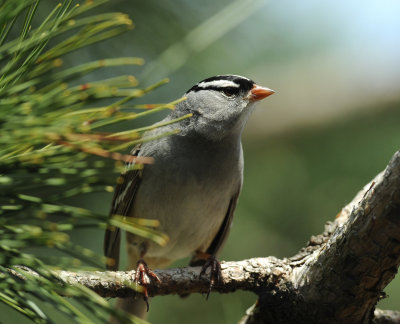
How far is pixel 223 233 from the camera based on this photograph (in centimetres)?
387

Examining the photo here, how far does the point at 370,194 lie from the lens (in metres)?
2.03

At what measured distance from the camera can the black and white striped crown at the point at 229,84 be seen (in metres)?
3.77

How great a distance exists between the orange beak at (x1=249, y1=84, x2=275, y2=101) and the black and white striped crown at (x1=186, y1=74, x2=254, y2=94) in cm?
4

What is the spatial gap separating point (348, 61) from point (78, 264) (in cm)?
416

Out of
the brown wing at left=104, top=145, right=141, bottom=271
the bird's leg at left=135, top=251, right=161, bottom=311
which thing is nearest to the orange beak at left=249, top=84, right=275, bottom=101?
the brown wing at left=104, top=145, right=141, bottom=271

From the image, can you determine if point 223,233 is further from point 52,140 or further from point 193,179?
point 52,140

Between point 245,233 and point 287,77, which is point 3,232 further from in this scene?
point 287,77

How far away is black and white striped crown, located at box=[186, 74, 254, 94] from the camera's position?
3.77m

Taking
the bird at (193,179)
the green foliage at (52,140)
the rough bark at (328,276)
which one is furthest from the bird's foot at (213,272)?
the green foliage at (52,140)

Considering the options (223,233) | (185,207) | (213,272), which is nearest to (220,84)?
(185,207)

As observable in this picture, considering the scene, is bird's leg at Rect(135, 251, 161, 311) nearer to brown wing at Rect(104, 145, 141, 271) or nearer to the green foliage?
brown wing at Rect(104, 145, 141, 271)

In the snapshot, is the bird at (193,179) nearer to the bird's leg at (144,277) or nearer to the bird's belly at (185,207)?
the bird's belly at (185,207)

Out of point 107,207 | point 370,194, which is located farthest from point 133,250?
point 370,194

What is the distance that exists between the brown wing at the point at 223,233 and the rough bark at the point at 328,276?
3.34 ft
